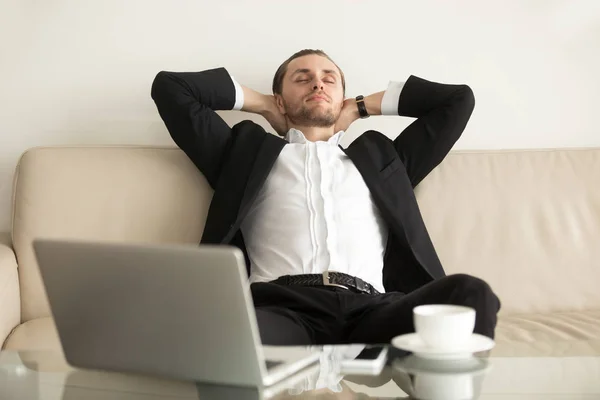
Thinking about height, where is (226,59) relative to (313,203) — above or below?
above

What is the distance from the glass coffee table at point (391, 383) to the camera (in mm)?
1019

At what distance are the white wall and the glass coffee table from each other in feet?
4.20

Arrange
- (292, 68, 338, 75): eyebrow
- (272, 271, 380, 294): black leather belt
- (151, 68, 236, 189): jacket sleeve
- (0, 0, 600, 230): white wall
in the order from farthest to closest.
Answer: (0, 0, 600, 230): white wall
(292, 68, 338, 75): eyebrow
(151, 68, 236, 189): jacket sleeve
(272, 271, 380, 294): black leather belt

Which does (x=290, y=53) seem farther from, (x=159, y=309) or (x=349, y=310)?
(x=159, y=309)

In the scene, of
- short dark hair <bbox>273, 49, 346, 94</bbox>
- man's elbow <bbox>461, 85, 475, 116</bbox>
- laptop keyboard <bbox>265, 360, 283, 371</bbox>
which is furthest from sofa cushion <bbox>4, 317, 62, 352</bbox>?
man's elbow <bbox>461, 85, 475, 116</bbox>

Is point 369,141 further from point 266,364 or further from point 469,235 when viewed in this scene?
point 266,364

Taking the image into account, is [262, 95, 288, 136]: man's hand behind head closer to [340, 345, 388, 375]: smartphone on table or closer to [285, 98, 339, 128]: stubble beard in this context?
[285, 98, 339, 128]: stubble beard

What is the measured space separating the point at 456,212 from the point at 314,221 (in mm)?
435

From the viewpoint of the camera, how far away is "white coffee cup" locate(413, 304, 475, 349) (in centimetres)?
106

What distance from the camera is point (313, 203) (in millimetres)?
1924

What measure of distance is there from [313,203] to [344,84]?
0.49 meters

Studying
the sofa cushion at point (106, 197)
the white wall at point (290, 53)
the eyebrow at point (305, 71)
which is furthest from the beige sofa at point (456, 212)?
the eyebrow at point (305, 71)

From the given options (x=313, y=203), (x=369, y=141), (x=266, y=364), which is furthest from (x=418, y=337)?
(x=369, y=141)

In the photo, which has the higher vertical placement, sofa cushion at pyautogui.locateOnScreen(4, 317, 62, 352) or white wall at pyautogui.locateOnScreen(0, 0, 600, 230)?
white wall at pyautogui.locateOnScreen(0, 0, 600, 230)
